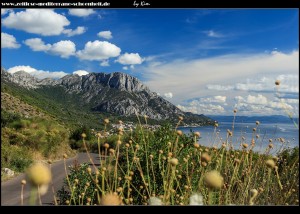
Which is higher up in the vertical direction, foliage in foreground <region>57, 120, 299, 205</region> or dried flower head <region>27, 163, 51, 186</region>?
dried flower head <region>27, 163, 51, 186</region>

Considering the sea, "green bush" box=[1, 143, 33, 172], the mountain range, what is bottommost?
"green bush" box=[1, 143, 33, 172]

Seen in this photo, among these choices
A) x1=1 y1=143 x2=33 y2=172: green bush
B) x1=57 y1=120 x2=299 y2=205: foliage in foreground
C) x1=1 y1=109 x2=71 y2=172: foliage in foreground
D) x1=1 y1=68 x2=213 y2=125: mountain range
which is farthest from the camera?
x1=1 y1=68 x2=213 y2=125: mountain range

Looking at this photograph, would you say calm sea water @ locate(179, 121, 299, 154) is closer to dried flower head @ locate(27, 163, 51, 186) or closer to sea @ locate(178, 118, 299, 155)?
sea @ locate(178, 118, 299, 155)

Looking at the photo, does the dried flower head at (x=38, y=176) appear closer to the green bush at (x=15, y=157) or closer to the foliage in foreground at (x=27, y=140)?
the foliage in foreground at (x=27, y=140)

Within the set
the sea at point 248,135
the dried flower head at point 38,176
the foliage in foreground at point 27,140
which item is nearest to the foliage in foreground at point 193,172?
the sea at point 248,135

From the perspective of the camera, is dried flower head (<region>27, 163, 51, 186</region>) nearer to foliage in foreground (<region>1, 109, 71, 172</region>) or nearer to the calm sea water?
foliage in foreground (<region>1, 109, 71, 172</region>)

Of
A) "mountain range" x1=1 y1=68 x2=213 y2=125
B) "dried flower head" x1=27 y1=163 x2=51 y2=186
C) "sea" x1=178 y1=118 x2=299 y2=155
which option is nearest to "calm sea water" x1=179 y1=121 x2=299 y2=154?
"sea" x1=178 y1=118 x2=299 y2=155

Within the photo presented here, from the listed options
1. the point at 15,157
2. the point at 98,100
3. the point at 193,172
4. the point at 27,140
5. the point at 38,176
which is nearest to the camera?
the point at 38,176

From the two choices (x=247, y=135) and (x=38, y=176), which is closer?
(x=38, y=176)

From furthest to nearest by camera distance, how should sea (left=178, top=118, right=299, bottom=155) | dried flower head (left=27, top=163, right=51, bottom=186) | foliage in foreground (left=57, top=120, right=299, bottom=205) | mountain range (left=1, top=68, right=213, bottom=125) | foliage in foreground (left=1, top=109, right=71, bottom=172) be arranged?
1. sea (left=178, top=118, right=299, bottom=155)
2. mountain range (left=1, top=68, right=213, bottom=125)
3. foliage in foreground (left=57, top=120, right=299, bottom=205)
4. foliage in foreground (left=1, top=109, right=71, bottom=172)
5. dried flower head (left=27, top=163, right=51, bottom=186)

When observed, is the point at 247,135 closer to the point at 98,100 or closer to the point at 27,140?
the point at 27,140

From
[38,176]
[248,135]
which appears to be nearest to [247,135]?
[248,135]

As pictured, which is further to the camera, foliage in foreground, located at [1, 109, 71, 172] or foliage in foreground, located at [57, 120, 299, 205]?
foliage in foreground, located at [57, 120, 299, 205]
